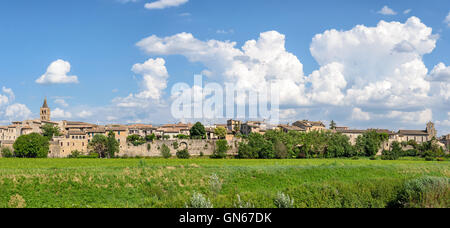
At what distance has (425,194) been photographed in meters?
14.9

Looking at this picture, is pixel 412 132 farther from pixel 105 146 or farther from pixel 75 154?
pixel 75 154

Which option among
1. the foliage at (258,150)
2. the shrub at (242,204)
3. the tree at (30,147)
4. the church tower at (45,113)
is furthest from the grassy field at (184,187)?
the church tower at (45,113)

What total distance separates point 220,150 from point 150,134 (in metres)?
32.4

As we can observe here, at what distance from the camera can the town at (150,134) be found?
262ft

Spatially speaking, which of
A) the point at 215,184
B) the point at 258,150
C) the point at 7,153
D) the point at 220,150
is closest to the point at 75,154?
the point at 7,153

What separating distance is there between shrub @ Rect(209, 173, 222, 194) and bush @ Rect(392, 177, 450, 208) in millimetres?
13961

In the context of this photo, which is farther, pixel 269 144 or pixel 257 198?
pixel 269 144

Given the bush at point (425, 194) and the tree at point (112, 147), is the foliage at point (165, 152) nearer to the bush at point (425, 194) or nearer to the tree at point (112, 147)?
the tree at point (112, 147)

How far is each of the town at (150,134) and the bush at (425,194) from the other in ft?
210

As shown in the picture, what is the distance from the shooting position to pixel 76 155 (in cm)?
7756

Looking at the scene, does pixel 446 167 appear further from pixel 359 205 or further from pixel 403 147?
pixel 403 147

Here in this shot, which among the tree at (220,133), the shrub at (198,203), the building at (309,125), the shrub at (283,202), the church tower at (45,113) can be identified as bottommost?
the shrub at (283,202)
